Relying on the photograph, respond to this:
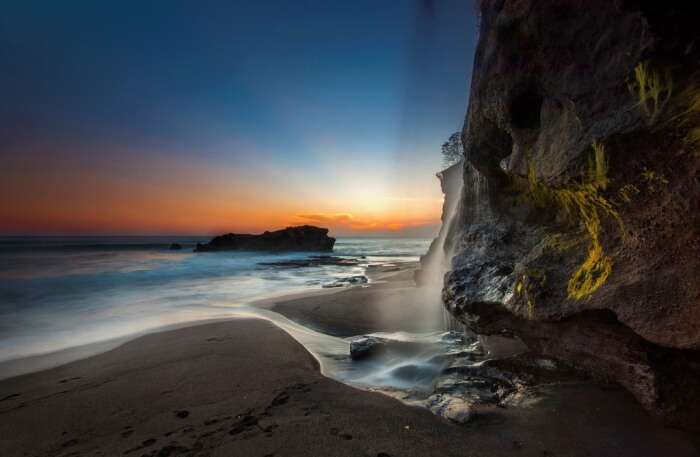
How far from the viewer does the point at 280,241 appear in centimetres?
6181

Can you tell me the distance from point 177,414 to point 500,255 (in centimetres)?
487

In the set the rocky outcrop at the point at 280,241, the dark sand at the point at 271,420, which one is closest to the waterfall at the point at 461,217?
the dark sand at the point at 271,420

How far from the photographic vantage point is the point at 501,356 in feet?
16.2

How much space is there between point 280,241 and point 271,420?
59730 mm

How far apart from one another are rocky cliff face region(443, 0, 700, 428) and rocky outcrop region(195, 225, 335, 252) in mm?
58117

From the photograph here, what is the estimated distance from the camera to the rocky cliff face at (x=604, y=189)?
237cm

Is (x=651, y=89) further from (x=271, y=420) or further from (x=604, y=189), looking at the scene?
(x=271, y=420)

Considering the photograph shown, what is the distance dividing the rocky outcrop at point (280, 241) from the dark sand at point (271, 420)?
56.6 m

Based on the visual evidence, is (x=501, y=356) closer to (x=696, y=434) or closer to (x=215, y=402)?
(x=696, y=434)

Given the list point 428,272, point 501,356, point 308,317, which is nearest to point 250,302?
point 308,317

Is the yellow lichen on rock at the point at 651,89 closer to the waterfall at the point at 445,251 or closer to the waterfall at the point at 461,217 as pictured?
the waterfall at the point at 461,217

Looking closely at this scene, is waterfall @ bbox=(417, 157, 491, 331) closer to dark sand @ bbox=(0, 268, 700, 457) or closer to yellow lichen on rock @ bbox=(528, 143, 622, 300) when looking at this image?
yellow lichen on rock @ bbox=(528, 143, 622, 300)

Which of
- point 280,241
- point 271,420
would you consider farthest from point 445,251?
point 280,241

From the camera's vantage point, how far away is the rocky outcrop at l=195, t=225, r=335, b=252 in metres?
61.1
